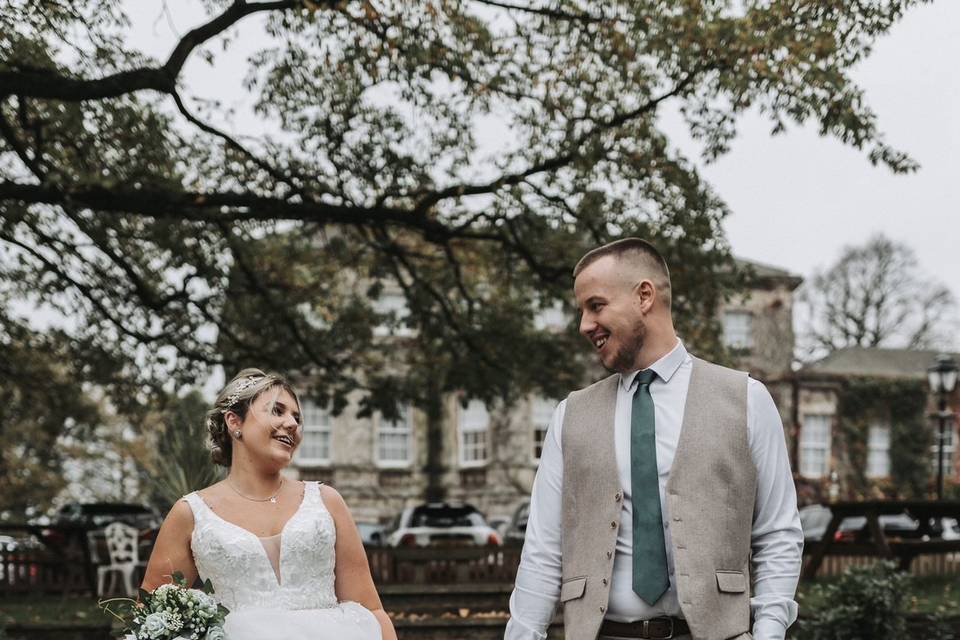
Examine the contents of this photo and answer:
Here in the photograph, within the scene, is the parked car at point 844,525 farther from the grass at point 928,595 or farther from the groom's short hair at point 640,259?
the groom's short hair at point 640,259

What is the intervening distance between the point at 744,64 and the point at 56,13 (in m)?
6.43

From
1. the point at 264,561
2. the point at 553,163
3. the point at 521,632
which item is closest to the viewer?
the point at 521,632

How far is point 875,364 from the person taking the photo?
49.2m

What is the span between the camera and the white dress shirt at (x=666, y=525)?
368cm

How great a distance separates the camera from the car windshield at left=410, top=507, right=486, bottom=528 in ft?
76.2

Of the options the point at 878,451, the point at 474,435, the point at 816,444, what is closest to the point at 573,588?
the point at 474,435

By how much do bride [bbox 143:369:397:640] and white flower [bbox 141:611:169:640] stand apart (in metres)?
0.39

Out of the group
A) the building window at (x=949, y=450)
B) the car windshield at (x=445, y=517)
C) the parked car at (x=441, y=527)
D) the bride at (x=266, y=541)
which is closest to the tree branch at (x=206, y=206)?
the bride at (x=266, y=541)

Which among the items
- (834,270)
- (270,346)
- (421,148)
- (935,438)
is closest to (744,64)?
(421,148)

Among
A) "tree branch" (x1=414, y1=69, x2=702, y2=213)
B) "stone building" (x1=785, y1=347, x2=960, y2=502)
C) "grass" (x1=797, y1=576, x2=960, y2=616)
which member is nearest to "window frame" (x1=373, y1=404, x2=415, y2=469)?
"stone building" (x1=785, y1=347, x2=960, y2=502)

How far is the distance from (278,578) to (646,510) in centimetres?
157

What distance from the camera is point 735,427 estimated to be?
12.4 feet

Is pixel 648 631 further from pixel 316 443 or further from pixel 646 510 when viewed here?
pixel 316 443

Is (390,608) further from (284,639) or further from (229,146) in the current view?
(284,639)
